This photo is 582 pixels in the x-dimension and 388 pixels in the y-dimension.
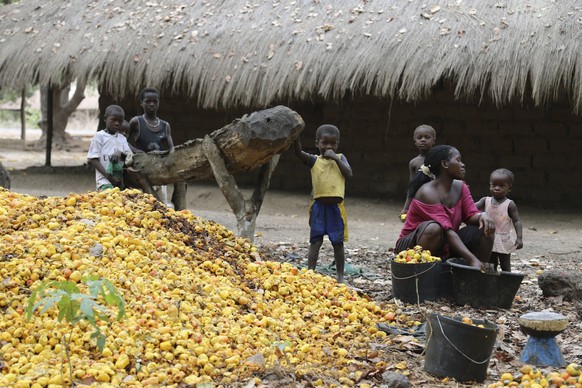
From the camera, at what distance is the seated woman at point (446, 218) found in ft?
15.9

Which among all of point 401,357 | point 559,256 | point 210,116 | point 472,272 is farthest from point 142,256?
point 210,116

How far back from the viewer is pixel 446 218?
4938 mm

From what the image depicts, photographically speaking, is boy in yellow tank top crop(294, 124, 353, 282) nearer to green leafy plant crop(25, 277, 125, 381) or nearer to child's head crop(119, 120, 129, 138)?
child's head crop(119, 120, 129, 138)

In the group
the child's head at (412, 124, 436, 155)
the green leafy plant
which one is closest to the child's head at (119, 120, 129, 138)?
the child's head at (412, 124, 436, 155)

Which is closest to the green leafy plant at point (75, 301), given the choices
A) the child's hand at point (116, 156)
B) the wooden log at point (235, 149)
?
the wooden log at point (235, 149)

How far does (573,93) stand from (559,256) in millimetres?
2236

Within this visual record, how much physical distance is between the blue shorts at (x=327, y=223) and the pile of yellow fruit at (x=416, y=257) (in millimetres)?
713

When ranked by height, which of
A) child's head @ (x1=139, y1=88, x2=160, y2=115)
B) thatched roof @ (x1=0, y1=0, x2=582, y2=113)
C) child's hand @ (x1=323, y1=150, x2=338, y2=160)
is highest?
thatched roof @ (x1=0, y1=0, x2=582, y2=113)

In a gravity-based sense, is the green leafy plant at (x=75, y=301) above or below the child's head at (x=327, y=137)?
below

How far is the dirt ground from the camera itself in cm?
417

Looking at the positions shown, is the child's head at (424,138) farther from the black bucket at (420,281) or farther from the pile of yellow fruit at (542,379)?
the pile of yellow fruit at (542,379)

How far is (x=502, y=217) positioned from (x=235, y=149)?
6.32 ft

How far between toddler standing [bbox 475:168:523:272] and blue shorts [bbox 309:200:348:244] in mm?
972

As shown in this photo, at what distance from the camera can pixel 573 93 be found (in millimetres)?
8523
